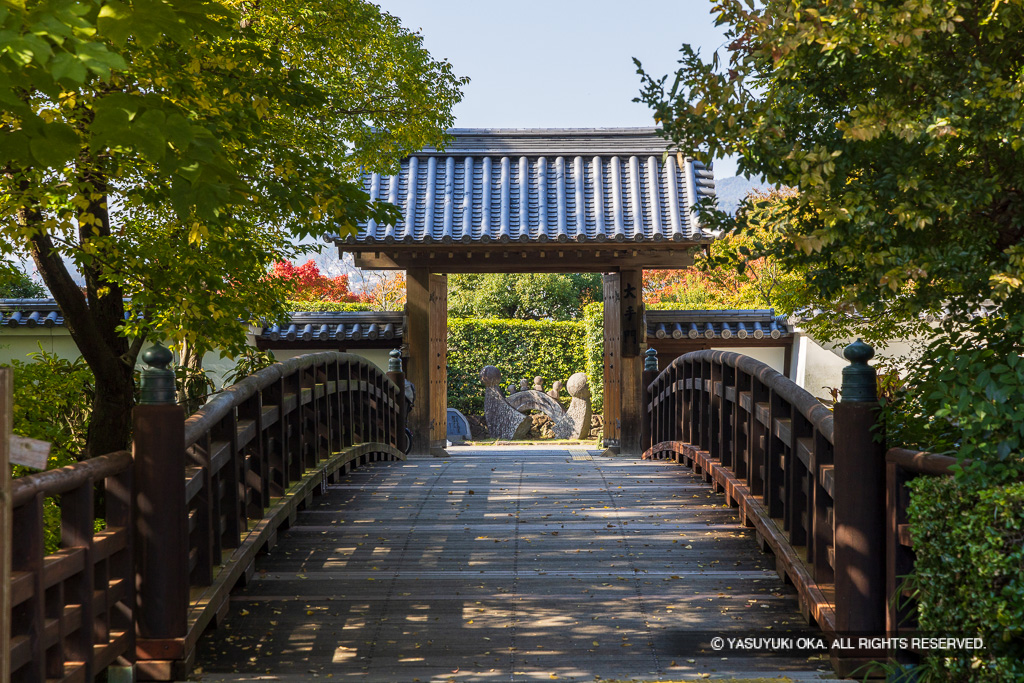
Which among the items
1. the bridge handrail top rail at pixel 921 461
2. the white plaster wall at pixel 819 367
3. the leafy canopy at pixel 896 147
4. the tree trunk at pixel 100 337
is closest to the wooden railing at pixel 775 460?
the bridge handrail top rail at pixel 921 461

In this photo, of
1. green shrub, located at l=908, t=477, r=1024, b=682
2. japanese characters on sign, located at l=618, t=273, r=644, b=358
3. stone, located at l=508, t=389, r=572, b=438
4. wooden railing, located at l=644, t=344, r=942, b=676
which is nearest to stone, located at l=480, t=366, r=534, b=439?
stone, located at l=508, t=389, r=572, b=438

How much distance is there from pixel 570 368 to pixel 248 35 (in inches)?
613

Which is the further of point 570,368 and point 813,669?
point 570,368

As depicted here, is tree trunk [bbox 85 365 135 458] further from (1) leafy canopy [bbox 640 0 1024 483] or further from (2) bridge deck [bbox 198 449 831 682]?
(1) leafy canopy [bbox 640 0 1024 483]

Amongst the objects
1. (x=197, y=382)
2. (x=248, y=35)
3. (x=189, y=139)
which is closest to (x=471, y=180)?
(x=197, y=382)

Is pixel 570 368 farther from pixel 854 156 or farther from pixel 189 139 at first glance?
pixel 189 139

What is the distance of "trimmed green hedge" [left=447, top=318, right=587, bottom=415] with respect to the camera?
1900 centimetres

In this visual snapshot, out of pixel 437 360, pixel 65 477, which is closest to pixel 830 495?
pixel 65 477

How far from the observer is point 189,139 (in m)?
2.23

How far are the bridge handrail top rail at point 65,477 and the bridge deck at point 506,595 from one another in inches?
37.0

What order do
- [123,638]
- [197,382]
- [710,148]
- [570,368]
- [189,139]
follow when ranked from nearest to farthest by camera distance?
[189,139] → [123,638] → [710,148] → [197,382] → [570,368]

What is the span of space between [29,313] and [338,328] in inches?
170

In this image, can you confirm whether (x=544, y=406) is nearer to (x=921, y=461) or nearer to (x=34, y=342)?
(x=34, y=342)

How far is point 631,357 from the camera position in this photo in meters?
11.2
